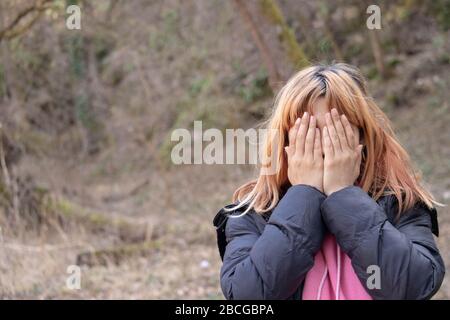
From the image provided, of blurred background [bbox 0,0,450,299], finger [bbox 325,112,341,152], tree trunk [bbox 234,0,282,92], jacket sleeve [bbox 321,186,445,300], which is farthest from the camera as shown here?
tree trunk [bbox 234,0,282,92]

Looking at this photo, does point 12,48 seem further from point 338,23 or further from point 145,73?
point 338,23

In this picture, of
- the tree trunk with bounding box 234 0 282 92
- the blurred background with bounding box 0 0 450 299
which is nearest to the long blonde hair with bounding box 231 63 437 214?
the blurred background with bounding box 0 0 450 299

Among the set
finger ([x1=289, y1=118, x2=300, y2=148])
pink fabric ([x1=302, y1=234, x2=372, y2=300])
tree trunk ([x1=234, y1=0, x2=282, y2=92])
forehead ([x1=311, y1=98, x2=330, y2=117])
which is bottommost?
pink fabric ([x1=302, y1=234, x2=372, y2=300])

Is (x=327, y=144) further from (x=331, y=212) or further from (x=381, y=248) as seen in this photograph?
(x=381, y=248)

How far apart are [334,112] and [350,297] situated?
0.50 metres

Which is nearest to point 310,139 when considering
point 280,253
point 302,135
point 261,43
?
point 302,135

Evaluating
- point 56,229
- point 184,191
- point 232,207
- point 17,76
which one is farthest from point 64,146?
point 232,207

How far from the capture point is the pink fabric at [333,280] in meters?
1.63

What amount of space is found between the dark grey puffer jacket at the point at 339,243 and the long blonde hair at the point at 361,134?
0.09 m

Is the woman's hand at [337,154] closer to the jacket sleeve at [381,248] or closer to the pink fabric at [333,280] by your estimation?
the jacket sleeve at [381,248]

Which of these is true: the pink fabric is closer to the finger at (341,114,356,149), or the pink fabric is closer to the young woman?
the young woman

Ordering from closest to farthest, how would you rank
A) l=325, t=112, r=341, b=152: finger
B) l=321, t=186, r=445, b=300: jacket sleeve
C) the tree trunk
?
l=321, t=186, r=445, b=300: jacket sleeve < l=325, t=112, r=341, b=152: finger < the tree trunk

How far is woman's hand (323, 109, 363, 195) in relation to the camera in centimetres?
174

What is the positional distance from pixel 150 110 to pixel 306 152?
14.1 metres
